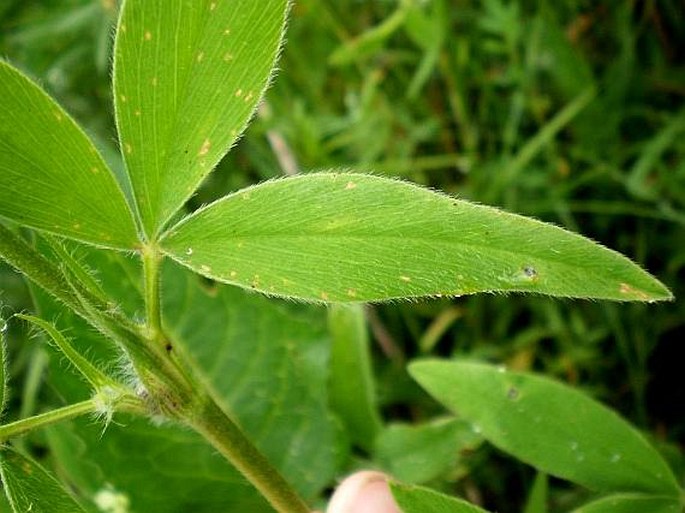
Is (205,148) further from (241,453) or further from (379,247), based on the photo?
(241,453)

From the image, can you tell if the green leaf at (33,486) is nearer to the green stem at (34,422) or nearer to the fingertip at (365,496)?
the green stem at (34,422)

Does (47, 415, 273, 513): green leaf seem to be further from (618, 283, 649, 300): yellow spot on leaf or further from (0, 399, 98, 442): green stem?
(618, 283, 649, 300): yellow spot on leaf

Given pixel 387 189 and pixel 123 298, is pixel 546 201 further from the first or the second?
pixel 387 189

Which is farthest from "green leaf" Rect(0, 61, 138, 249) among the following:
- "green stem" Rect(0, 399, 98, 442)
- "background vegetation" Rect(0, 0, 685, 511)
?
"background vegetation" Rect(0, 0, 685, 511)

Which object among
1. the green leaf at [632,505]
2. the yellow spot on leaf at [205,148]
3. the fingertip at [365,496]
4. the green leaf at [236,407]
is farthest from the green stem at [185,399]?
the green leaf at [236,407]

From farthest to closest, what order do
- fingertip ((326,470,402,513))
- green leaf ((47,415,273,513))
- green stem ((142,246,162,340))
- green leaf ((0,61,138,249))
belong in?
green leaf ((47,415,273,513)) → fingertip ((326,470,402,513)) → green stem ((142,246,162,340)) → green leaf ((0,61,138,249))

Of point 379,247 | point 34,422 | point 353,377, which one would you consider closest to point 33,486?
point 34,422
